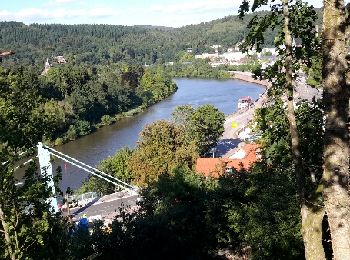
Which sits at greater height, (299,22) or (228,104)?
(299,22)

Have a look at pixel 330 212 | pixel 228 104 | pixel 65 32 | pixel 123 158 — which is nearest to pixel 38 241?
pixel 330 212

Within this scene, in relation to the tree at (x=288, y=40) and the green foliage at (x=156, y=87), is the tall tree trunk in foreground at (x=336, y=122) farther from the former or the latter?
the green foliage at (x=156, y=87)

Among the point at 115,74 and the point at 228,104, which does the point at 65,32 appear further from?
the point at 228,104

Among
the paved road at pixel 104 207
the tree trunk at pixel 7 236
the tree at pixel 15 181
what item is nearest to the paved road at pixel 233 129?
the paved road at pixel 104 207

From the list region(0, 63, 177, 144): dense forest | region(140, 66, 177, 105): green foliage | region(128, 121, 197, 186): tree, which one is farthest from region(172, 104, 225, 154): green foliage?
region(140, 66, 177, 105): green foliage

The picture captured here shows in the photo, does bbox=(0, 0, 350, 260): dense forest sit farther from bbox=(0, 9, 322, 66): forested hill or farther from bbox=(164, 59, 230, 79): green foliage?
bbox=(0, 9, 322, 66): forested hill

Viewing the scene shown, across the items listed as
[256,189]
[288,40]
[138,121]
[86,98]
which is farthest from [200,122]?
[288,40]
